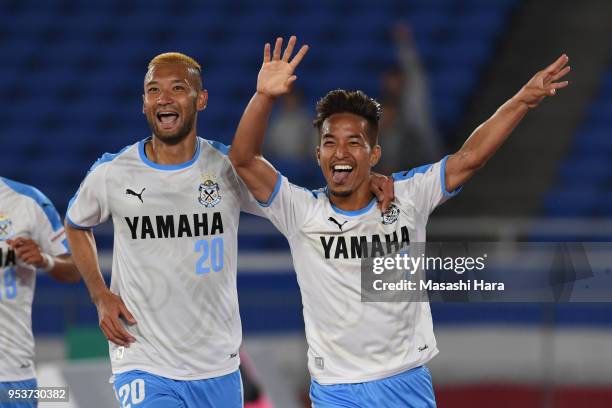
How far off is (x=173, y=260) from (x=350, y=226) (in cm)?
83

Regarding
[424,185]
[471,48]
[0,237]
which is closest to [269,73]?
[424,185]

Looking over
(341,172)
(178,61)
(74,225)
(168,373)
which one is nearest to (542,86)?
(341,172)

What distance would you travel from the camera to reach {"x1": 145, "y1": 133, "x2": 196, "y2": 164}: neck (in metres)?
5.37

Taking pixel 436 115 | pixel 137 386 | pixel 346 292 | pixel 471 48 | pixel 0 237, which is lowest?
pixel 137 386

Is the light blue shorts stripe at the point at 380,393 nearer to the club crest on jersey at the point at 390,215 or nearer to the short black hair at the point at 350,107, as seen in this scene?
the club crest on jersey at the point at 390,215

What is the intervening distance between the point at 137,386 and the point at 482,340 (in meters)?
4.20

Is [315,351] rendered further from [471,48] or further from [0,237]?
[471,48]

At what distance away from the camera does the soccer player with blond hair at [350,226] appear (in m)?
5.08

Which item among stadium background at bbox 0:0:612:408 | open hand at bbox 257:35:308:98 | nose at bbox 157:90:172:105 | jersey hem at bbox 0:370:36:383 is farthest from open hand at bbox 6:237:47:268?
stadium background at bbox 0:0:612:408

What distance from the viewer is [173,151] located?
17.7 ft

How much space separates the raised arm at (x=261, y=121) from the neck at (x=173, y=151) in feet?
0.87

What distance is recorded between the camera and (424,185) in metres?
5.31

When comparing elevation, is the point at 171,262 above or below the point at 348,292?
above

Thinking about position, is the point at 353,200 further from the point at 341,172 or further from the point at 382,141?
the point at 382,141
